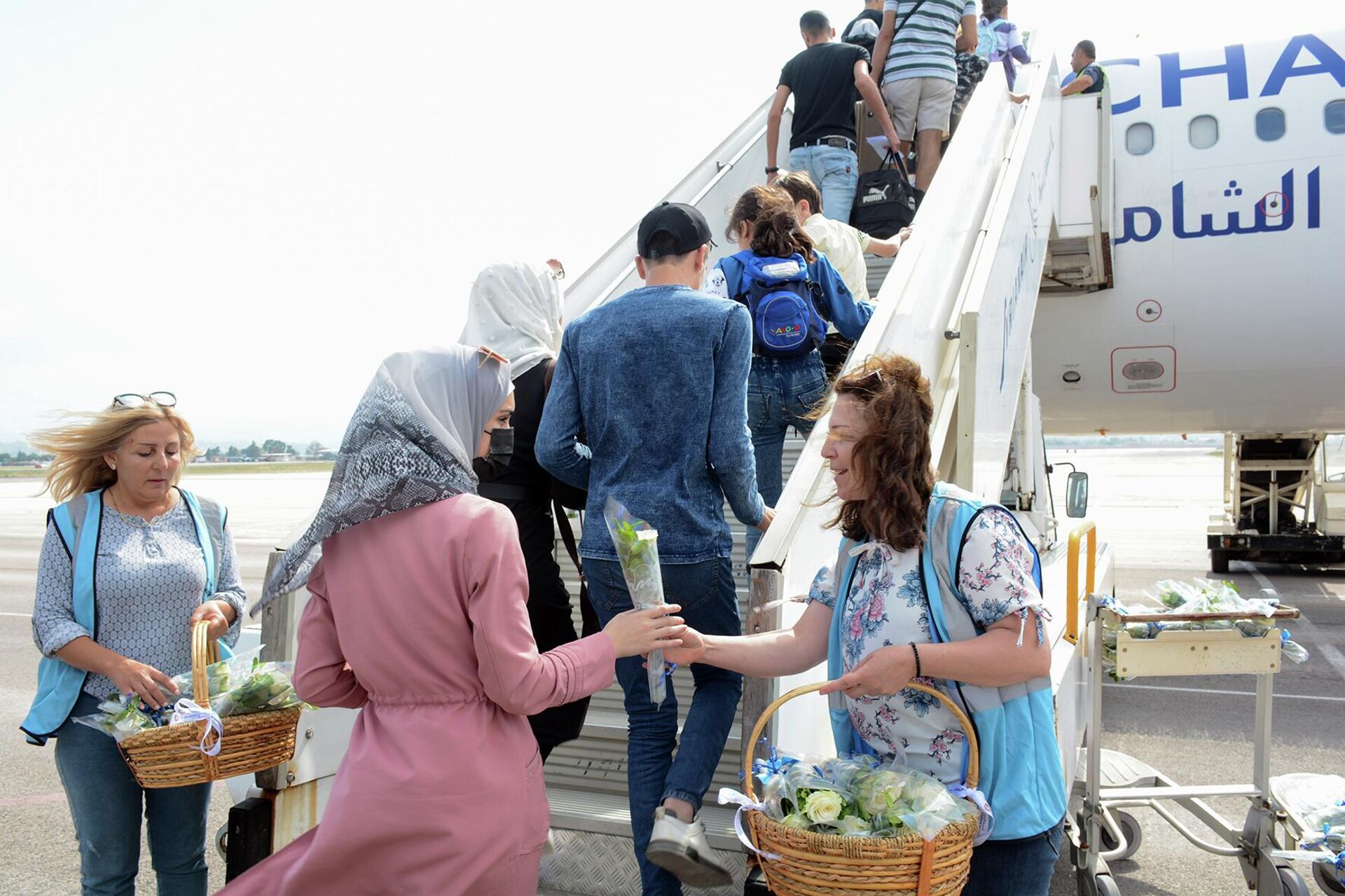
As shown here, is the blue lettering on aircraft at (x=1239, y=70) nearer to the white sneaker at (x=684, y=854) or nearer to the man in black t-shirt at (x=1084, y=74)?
the man in black t-shirt at (x=1084, y=74)

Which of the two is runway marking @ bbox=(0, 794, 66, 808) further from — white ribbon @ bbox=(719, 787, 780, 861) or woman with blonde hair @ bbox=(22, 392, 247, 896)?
white ribbon @ bbox=(719, 787, 780, 861)

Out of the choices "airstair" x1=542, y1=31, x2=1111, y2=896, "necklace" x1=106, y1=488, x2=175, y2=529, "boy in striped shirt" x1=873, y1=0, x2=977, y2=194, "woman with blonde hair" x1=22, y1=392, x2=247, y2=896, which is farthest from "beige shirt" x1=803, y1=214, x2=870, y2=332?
"necklace" x1=106, y1=488, x2=175, y2=529

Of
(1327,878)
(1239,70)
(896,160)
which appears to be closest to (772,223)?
(896,160)

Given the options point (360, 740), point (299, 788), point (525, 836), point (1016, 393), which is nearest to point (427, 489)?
point (360, 740)

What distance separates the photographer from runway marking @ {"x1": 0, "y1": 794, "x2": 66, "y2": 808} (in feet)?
18.7

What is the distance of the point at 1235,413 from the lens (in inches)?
379

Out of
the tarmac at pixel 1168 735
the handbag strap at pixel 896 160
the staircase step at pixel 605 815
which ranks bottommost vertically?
the tarmac at pixel 1168 735

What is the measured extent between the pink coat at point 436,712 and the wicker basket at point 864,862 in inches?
18.1

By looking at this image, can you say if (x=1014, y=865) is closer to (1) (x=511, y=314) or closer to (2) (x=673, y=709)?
(2) (x=673, y=709)

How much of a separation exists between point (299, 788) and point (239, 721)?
0.47 metres

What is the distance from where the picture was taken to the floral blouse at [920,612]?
1.99m

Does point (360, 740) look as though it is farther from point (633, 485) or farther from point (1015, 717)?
point (1015, 717)

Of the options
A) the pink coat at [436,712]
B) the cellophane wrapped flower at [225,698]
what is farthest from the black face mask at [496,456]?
the cellophane wrapped flower at [225,698]

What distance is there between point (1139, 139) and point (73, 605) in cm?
818
